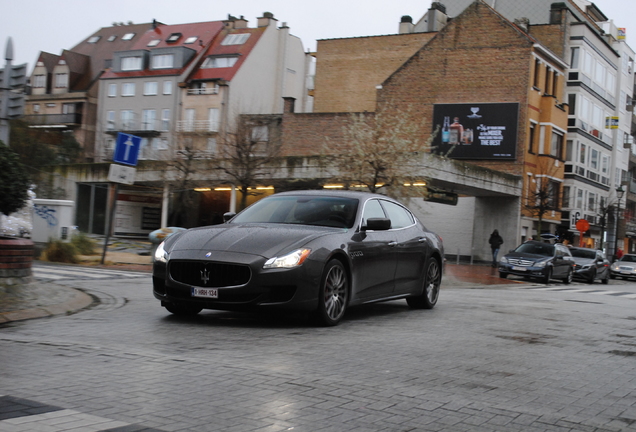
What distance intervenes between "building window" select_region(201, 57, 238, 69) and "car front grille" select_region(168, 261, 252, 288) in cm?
5988

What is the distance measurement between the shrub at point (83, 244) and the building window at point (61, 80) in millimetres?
57666

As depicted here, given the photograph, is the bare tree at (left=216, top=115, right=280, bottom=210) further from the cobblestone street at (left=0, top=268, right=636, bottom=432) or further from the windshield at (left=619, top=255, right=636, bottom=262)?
the cobblestone street at (left=0, top=268, right=636, bottom=432)

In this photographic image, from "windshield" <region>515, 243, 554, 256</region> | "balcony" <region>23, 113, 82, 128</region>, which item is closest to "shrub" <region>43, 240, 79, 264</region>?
"windshield" <region>515, 243, 554, 256</region>

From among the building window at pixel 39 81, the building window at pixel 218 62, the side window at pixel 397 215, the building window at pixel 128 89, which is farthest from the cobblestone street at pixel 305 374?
the building window at pixel 39 81

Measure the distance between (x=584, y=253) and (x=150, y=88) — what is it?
44.9 metres

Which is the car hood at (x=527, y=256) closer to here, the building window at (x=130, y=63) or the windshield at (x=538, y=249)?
the windshield at (x=538, y=249)

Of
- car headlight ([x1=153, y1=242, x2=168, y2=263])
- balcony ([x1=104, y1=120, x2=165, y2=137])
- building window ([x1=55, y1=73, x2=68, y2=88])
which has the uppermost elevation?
building window ([x1=55, y1=73, x2=68, y2=88])

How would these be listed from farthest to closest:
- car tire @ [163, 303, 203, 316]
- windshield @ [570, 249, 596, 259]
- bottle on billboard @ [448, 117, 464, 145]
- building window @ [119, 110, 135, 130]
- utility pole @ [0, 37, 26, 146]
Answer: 1. building window @ [119, 110, 135, 130]
2. bottle on billboard @ [448, 117, 464, 145]
3. windshield @ [570, 249, 596, 259]
4. utility pole @ [0, 37, 26, 146]
5. car tire @ [163, 303, 203, 316]

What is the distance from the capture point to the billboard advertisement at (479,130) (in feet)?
153

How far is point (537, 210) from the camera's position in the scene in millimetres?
45094

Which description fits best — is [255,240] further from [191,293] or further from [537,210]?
[537,210]

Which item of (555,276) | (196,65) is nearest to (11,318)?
(555,276)

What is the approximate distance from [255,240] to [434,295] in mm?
3894

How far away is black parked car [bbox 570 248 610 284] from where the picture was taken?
1350 inches
